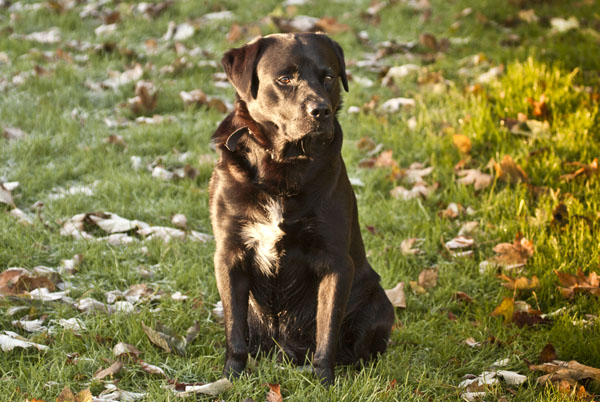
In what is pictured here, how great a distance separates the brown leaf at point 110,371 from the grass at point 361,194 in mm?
42

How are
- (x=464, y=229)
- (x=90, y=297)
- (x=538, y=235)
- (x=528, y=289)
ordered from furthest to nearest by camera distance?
(x=464, y=229), (x=538, y=235), (x=528, y=289), (x=90, y=297)

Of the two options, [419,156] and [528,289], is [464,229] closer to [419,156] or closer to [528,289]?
[528,289]

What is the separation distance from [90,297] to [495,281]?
2.31m

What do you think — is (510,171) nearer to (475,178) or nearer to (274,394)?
(475,178)

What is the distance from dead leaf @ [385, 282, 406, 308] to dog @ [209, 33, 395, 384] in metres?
0.82

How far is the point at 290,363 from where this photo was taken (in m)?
3.06

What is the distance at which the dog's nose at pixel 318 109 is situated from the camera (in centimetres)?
288

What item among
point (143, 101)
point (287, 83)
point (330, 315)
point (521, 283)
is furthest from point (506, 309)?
point (143, 101)

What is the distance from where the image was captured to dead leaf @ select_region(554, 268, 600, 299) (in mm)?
3783

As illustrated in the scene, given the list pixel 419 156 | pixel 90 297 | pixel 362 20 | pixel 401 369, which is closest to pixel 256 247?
pixel 401 369

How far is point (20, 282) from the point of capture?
12.0 ft

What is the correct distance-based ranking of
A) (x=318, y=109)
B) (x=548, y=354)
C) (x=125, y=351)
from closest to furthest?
1. (x=318, y=109)
2. (x=125, y=351)
3. (x=548, y=354)

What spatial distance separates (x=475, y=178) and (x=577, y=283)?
1.36 m

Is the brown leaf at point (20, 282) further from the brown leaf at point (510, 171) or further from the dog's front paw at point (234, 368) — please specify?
the brown leaf at point (510, 171)
